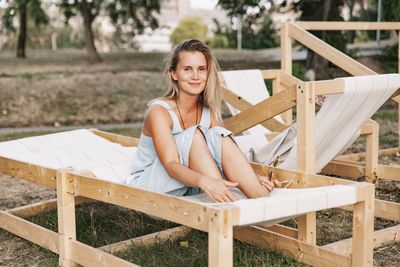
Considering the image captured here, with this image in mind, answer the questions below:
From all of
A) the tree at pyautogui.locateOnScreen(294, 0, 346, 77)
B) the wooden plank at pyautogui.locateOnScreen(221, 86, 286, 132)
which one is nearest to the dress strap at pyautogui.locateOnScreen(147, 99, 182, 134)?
the wooden plank at pyautogui.locateOnScreen(221, 86, 286, 132)

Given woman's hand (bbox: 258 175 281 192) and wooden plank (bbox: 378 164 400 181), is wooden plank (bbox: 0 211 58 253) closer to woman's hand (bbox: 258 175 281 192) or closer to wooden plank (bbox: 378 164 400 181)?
woman's hand (bbox: 258 175 281 192)

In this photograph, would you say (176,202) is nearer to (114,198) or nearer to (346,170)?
(114,198)

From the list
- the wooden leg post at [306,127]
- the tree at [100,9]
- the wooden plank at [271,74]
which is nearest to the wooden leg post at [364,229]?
the wooden leg post at [306,127]

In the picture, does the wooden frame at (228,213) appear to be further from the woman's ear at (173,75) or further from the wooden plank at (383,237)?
the woman's ear at (173,75)

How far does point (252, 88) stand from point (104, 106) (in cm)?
506

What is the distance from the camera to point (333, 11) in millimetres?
11180

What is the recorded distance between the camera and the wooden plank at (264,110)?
2.84 m

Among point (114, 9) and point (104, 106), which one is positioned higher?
point (114, 9)

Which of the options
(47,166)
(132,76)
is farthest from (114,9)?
(47,166)

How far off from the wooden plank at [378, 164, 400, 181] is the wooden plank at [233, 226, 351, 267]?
1324mm

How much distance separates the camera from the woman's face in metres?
3.03

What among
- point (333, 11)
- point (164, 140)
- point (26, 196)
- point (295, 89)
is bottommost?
point (26, 196)

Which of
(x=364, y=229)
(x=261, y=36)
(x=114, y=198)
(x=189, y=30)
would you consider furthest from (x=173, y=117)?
(x=189, y=30)

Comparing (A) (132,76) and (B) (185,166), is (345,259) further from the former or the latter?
(A) (132,76)
